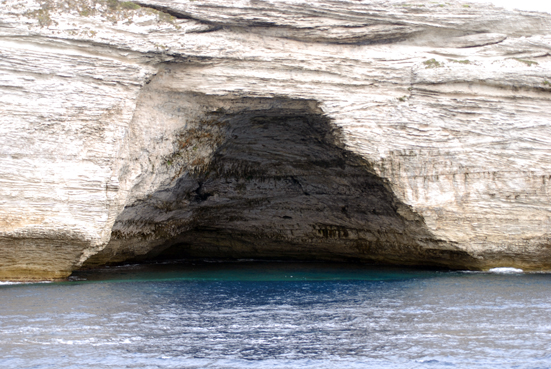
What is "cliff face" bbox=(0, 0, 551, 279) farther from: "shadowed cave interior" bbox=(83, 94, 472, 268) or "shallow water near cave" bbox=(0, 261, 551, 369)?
"shallow water near cave" bbox=(0, 261, 551, 369)

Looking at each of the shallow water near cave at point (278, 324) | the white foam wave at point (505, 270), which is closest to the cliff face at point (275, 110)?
the white foam wave at point (505, 270)

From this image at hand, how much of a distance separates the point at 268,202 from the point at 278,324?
11.8 meters

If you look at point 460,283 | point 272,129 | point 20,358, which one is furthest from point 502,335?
point 272,129

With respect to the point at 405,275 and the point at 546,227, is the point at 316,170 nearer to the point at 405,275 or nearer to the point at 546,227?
the point at 405,275

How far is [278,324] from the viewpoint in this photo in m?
7.72

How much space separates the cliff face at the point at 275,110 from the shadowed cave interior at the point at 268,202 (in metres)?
0.12

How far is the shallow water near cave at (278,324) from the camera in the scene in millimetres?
5965

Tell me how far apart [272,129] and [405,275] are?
6.24 m

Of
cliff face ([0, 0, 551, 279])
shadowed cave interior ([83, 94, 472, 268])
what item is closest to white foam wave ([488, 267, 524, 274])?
cliff face ([0, 0, 551, 279])

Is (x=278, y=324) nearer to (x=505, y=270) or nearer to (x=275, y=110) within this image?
(x=275, y=110)

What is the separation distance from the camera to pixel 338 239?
19.5m

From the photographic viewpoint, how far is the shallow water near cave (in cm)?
596

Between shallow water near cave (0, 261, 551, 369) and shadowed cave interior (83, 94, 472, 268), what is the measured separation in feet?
13.7

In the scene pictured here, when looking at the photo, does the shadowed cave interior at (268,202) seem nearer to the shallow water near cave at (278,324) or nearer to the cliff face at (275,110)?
the cliff face at (275,110)
